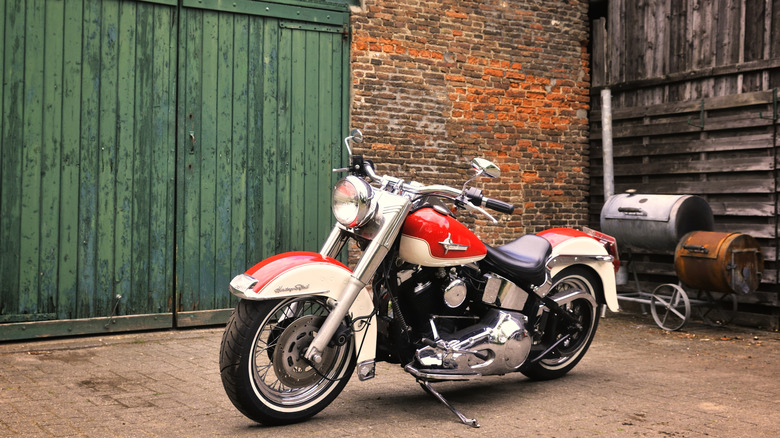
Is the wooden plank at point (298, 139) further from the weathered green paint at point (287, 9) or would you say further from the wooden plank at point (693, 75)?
the wooden plank at point (693, 75)

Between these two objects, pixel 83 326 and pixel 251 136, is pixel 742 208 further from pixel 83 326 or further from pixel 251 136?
pixel 83 326

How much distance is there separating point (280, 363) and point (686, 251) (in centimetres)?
468

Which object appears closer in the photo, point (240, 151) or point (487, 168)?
point (487, 168)

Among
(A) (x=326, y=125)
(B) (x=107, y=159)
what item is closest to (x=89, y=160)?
(B) (x=107, y=159)

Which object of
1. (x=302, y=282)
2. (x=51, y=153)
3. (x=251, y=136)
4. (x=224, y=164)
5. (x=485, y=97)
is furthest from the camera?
(x=485, y=97)

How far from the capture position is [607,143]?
29.9 ft

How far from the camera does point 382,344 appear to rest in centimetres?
445

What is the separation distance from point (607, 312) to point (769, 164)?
7.51ft

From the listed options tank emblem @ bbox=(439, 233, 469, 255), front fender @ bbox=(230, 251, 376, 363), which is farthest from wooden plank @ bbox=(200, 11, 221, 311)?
tank emblem @ bbox=(439, 233, 469, 255)

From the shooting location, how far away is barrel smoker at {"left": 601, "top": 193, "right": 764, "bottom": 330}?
720 cm

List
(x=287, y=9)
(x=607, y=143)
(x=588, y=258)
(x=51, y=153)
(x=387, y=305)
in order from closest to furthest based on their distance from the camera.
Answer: (x=387, y=305), (x=588, y=258), (x=51, y=153), (x=287, y=9), (x=607, y=143)

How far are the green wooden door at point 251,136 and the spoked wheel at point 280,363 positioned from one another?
3.09 metres

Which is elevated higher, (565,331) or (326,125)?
(326,125)

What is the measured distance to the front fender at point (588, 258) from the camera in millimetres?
5195
